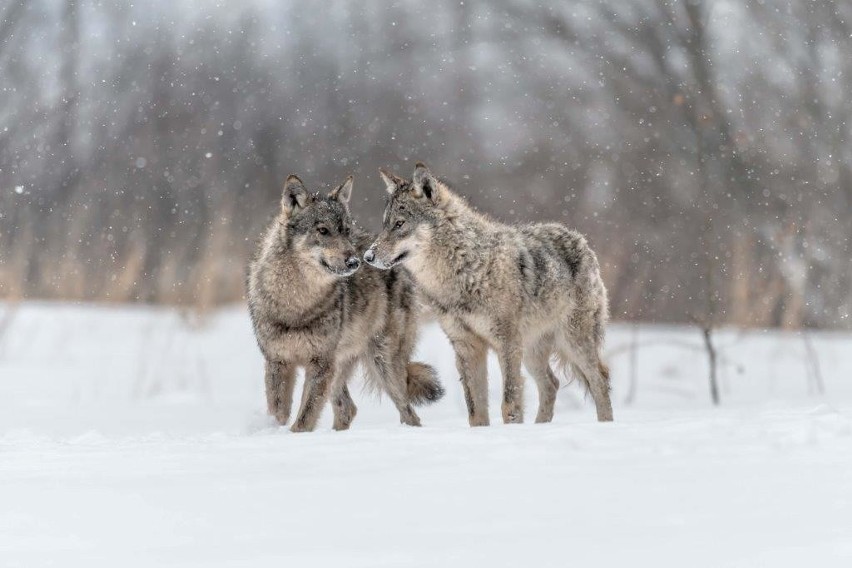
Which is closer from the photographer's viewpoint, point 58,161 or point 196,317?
Answer: point 196,317

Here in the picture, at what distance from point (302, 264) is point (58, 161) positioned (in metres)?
13.8

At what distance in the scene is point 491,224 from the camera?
568cm

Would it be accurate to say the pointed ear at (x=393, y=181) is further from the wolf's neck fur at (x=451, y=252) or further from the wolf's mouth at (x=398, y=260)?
the wolf's mouth at (x=398, y=260)

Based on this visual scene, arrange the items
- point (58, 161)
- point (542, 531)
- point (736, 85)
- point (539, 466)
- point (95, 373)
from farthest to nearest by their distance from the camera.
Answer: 1. point (58, 161)
2. point (736, 85)
3. point (95, 373)
4. point (539, 466)
5. point (542, 531)

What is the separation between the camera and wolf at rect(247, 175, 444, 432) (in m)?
5.51

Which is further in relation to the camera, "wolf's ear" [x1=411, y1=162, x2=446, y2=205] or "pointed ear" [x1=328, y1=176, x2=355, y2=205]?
"pointed ear" [x1=328, y1=176, x2=355, y2=205]

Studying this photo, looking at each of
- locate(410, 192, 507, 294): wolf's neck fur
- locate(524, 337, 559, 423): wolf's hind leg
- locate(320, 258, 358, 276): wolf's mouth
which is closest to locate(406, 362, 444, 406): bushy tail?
locate(524, 337, 559, 423): wolf's hind leg

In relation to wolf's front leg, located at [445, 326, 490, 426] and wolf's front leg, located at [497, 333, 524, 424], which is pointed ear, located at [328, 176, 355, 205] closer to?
wolf's front leg, located at [445, 326, 490, 426]

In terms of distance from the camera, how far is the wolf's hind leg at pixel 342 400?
6.18 metres

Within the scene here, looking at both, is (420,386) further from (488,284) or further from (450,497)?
(450,497)

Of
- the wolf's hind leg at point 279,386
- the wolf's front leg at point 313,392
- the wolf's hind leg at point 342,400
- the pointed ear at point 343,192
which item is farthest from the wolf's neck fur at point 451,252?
the wolf's hind leg at point 342,400

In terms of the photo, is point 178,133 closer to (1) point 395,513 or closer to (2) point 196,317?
(2) point 196,317

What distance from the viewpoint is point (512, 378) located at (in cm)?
531

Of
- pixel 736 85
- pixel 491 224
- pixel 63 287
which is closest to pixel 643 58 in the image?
pixel 736 85
